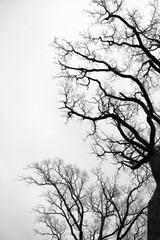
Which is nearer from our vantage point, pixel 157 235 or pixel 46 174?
pixel 157 235


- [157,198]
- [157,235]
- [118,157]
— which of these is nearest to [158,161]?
[157,198]

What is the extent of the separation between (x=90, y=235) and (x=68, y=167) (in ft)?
18.1

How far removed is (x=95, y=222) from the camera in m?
18.1

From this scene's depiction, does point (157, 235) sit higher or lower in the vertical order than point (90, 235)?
lower

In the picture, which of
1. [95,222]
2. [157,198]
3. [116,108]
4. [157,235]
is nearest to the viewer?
[157,235]

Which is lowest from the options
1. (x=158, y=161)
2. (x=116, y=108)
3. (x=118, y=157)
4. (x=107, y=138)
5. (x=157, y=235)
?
(x=157, y=235)

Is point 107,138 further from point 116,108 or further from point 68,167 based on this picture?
point 68,167

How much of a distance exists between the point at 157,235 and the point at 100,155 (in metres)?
4.28

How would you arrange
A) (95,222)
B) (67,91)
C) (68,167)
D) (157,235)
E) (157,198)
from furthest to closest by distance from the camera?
(95,222), (68,167), (67,91), (157,198), (157,235)

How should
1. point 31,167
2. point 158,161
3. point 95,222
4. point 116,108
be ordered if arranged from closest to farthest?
point 158,161 < point 116,108 < point 31,167 < point 95,222

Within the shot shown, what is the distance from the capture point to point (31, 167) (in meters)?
15.6

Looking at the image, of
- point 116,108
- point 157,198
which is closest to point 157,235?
point 157,198

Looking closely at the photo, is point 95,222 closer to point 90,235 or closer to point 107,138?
point 90,235

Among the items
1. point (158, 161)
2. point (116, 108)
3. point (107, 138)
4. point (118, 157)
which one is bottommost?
point (158, 161)
